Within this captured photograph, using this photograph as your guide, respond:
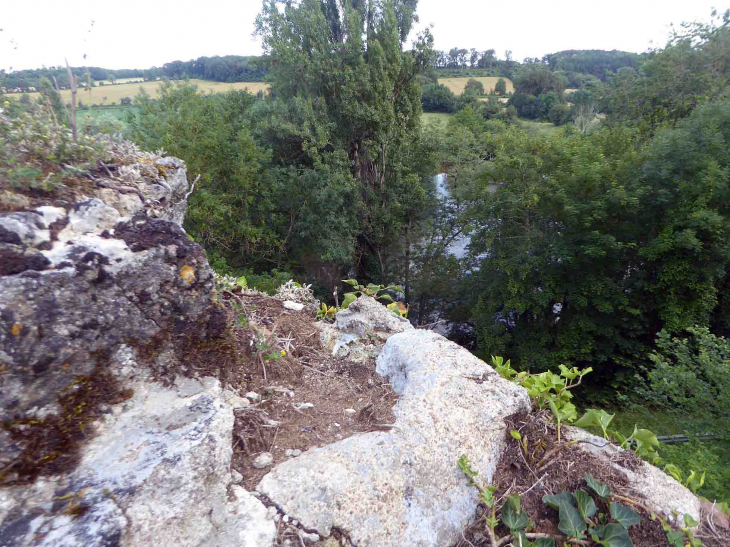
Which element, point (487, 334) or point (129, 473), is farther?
point (487, 334)

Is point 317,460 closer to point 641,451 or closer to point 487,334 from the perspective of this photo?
point 641,451

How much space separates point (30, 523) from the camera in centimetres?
153

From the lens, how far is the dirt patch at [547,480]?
207 cm

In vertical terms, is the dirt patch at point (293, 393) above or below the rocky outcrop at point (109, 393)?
below

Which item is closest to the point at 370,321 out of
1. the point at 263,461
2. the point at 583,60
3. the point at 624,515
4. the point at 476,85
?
the point at 263,461

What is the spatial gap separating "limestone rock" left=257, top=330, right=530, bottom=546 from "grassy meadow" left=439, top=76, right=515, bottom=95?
164 feet

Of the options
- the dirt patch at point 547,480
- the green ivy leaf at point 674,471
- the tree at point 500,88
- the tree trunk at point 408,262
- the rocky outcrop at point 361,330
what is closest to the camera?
the dirt patch at point 547,480

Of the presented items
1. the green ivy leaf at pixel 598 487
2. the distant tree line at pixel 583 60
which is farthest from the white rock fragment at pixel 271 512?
the distant tree line at pixel 583 60

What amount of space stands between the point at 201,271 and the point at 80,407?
0.93 m

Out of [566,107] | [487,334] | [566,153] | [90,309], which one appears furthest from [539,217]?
[566,107]

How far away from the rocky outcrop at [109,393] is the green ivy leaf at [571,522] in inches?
57.2

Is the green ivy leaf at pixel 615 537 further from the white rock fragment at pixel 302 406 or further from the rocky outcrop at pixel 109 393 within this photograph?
the white rock fragment at pixel 302 406

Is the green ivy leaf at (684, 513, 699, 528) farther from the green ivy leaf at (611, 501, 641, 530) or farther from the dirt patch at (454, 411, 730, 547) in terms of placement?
the green ivy leaf at (611, 501, 641, 530)

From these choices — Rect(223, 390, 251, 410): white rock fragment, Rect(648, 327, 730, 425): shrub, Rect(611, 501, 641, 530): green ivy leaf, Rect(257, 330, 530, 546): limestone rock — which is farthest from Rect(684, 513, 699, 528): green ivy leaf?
Rect(648, 327, 730, 425): shrub
